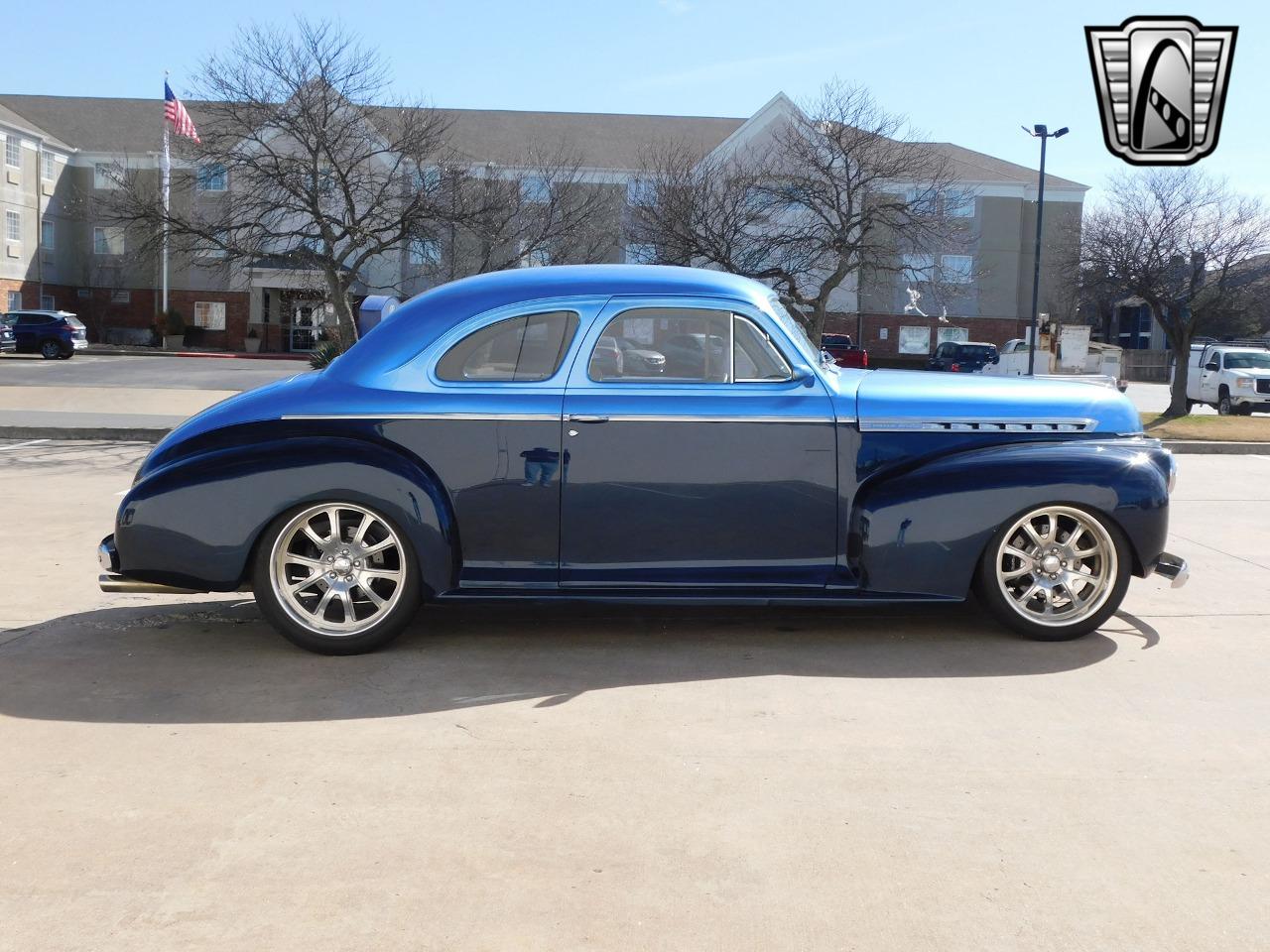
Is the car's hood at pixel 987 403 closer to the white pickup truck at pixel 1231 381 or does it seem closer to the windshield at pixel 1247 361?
the white pickup truck at pixel 1231 381

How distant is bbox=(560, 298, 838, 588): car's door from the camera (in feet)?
18.5

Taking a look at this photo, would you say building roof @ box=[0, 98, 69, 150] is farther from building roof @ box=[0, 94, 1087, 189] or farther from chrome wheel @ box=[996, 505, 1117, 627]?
chrome wheel @ box=[996, 505, 1117, 627]

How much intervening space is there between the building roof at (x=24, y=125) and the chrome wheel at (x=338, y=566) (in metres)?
54.2

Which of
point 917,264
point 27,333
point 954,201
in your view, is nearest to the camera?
point 954,201

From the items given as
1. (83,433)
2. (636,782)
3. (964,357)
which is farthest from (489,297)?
→ (964,357)

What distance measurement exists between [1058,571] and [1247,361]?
29.1 meters

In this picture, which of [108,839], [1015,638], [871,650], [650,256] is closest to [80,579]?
[108,839]

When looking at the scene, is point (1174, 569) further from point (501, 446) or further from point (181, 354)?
point (181, 354)

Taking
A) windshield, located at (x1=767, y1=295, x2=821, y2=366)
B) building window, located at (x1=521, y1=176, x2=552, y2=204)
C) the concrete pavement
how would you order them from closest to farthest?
the concrete pavement, windshield, located at (x1=767, y1=295, x2=821, y2=366), building window, located at (x1=521, y1=176, x2=552, y2=204)

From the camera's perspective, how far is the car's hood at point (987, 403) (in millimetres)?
5836

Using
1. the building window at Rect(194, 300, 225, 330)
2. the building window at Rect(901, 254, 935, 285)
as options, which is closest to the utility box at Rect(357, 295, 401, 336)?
the building window at Rect(901, 254, 935, 285)

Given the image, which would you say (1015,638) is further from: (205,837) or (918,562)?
(205,837)

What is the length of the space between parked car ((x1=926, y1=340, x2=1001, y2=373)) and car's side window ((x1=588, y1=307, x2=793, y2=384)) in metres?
41.6

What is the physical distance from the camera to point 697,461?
18.5ft
